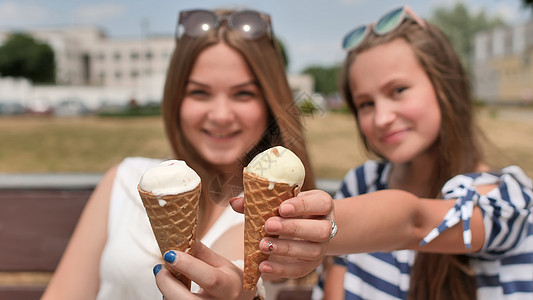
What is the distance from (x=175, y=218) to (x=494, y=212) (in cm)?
131

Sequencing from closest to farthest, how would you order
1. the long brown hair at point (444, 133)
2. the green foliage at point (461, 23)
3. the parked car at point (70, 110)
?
the long brown hair at point (444, 133)
the parked car at point (70, 110)
the green foliage at point (461, 23)

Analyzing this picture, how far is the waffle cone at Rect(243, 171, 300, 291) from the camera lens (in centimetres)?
95

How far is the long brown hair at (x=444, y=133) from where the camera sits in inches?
70.8

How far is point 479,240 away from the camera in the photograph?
63.2 inches

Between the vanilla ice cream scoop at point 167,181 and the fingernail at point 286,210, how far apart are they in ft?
0.72

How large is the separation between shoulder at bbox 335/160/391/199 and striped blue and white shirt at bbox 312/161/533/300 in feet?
1.30

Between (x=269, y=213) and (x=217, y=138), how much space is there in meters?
1.00

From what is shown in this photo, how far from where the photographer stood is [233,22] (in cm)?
202

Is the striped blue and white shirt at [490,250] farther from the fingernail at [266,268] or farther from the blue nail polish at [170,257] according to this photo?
the blue nail polish at [170,257]

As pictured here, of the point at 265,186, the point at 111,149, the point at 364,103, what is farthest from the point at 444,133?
the point at 111,149

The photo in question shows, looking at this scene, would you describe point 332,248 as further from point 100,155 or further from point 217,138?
point 100,155

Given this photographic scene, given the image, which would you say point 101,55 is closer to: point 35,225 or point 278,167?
point 35,225

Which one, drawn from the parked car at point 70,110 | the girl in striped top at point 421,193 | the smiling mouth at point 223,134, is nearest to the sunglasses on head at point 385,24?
the girl in striped top at point 421,193

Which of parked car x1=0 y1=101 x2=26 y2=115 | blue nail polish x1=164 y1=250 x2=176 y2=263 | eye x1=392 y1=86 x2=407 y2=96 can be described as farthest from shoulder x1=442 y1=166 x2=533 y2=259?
parked car x1=0 y1=101 x2=26 y2=115
